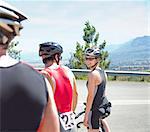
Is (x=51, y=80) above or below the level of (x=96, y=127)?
above

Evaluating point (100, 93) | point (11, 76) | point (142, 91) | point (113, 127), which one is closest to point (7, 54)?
point (11, 76)

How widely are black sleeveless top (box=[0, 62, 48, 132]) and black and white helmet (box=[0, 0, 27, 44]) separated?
0.50 ft

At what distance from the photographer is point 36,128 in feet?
6.84

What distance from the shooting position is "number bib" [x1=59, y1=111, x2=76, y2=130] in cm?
456

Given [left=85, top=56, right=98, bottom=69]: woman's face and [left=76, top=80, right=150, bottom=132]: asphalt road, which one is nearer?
[left=85, top=56, right=98, bottom=69]: woman's face

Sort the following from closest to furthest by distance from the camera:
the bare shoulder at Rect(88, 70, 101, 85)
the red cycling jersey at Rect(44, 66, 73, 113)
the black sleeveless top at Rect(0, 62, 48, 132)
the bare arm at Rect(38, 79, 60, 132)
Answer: the black sleeveless top at Rect(0, 62, 48, 132), the bare arm at Rect(38, 79, 60, 132), the red cycling jersey at Rect(44, 66, 73, 113), the bare shoulder at Rect(88, 70, 101, 85)

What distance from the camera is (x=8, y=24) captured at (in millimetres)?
2043

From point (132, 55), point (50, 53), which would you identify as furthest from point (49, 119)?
point (132, 55)

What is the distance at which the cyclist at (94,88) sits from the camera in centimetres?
640

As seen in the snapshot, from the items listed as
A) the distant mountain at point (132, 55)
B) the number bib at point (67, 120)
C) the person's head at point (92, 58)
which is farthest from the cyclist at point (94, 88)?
the distant mountain at point (132, 55)

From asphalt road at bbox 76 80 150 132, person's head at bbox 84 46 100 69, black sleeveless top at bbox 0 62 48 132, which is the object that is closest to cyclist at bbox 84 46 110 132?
person's head at bbox 84 46 100 69

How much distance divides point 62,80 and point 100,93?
205 centimetres

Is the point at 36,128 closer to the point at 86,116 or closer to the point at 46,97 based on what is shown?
the point at 46,97

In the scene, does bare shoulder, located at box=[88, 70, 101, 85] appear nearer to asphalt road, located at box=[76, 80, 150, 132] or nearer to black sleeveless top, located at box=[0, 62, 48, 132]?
asphalt road, located at box=[76, 80, 150, 132]
